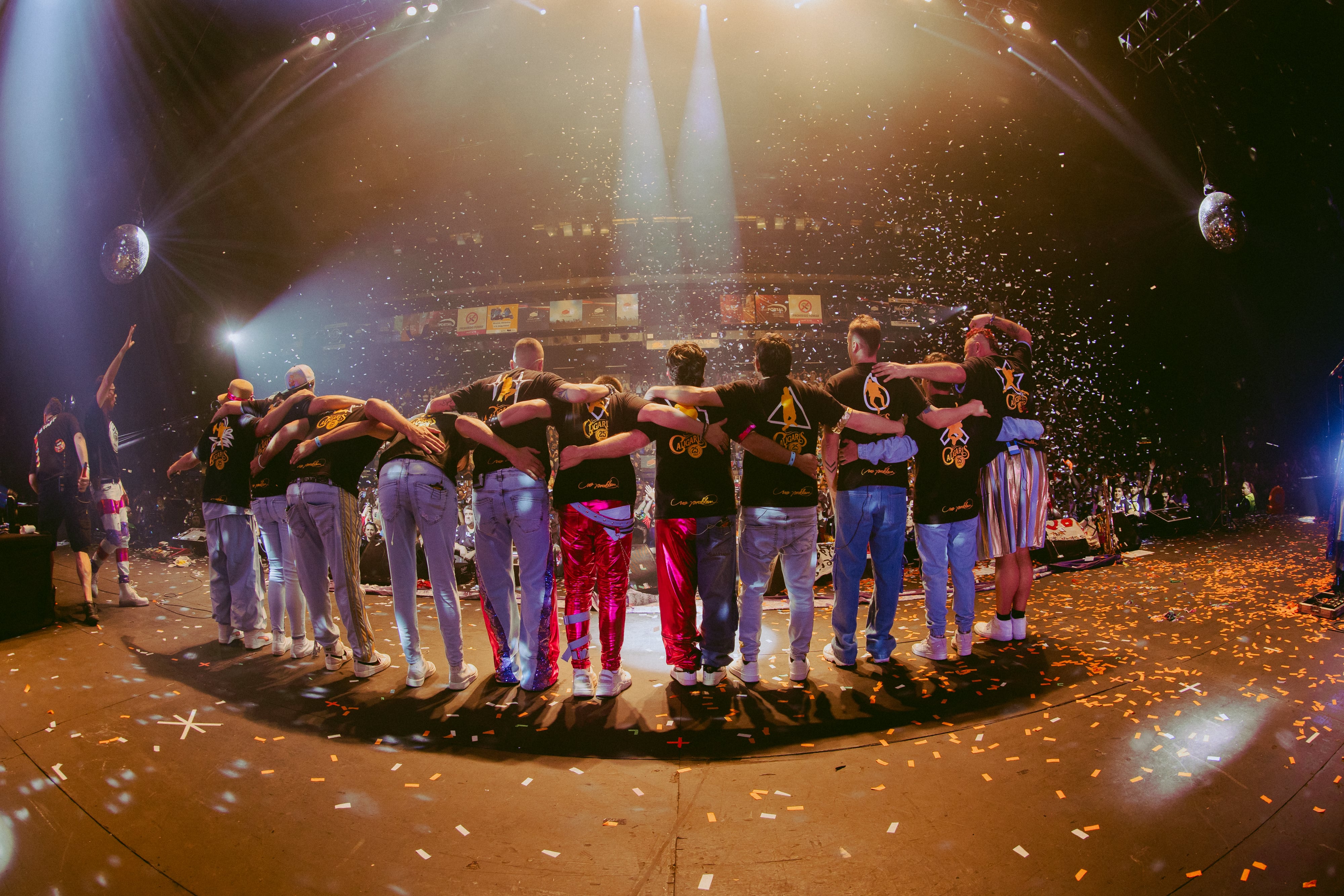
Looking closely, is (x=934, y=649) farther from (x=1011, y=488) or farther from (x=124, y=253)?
(x=124, y=253)

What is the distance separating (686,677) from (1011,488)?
2393 millimetres

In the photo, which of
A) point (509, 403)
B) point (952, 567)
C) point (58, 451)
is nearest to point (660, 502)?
point (509, 403)

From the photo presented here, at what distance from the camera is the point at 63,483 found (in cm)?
471

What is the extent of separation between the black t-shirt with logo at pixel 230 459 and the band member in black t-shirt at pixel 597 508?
2.34 m

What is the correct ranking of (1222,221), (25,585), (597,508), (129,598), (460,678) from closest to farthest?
(597,508) < (460,678) < (25,585) < (129,598) < (1222,221)

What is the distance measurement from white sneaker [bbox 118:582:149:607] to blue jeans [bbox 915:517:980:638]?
252 inches

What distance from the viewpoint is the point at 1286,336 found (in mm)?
10758

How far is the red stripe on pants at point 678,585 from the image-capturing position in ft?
9.45

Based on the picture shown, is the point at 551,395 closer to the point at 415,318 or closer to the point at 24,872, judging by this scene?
the point at 24,872

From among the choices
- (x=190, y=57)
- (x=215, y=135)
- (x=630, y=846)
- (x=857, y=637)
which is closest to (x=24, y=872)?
(x=630, y=846)

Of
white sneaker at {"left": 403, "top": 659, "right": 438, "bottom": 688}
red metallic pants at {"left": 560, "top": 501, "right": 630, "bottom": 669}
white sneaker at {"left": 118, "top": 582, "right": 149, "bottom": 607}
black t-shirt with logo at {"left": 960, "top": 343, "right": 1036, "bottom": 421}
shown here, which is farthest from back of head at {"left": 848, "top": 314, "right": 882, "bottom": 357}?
white sneaker at {"left": 118, "top": 582, "right": 149, "bottom": 607}

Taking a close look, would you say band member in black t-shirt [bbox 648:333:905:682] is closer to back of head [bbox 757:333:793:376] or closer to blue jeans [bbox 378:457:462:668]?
back of head [bbox 757:333:793:376]

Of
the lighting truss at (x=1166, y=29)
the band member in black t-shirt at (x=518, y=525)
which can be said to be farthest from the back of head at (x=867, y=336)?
the lighting truss at (x=1166, y=29)

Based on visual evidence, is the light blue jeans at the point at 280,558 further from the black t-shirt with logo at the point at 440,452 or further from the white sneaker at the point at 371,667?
the black t-shirt with logo at the point at 440,452
